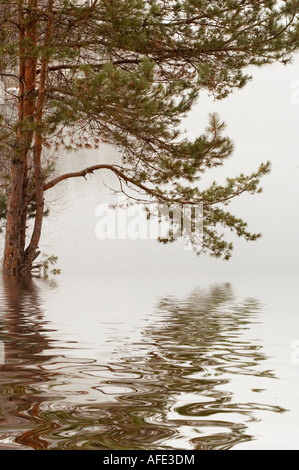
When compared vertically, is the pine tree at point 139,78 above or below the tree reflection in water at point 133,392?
above

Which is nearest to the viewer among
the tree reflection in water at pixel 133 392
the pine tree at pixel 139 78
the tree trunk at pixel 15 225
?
the tree reflection in water at pixel 133 392

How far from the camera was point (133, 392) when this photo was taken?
214 cm

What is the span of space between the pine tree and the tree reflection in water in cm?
464

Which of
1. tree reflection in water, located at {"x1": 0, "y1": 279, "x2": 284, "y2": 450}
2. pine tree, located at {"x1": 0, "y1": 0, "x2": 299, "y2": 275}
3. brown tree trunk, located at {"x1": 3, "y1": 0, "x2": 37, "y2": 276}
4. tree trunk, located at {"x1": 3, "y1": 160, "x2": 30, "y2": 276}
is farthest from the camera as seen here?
tree trunk, located at {"x1": 3, "y1": 160, "x2": 30, "y2": 276}

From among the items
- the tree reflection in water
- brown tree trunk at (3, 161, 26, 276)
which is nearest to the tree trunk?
brown tree trunk at (3, 161, 26, 276)

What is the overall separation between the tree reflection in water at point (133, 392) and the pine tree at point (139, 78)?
4638 mm

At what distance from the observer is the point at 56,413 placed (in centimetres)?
182

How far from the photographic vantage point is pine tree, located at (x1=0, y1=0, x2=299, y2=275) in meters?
8.35

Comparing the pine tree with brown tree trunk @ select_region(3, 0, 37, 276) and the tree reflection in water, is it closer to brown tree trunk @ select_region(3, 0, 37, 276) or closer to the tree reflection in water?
brown tree trunk @ select_region(3, 0, 37, 276)

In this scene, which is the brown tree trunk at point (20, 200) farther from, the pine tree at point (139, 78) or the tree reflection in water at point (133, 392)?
the tree reflection in water at point (133, 392)

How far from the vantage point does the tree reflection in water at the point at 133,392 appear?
158cm

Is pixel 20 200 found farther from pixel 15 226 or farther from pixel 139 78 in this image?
pixel 139 78

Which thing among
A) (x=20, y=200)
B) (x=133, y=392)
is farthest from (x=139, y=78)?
(x=133, y=392)

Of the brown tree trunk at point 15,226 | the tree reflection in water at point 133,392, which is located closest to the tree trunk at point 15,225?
the brown tree trunk at point 15,226
